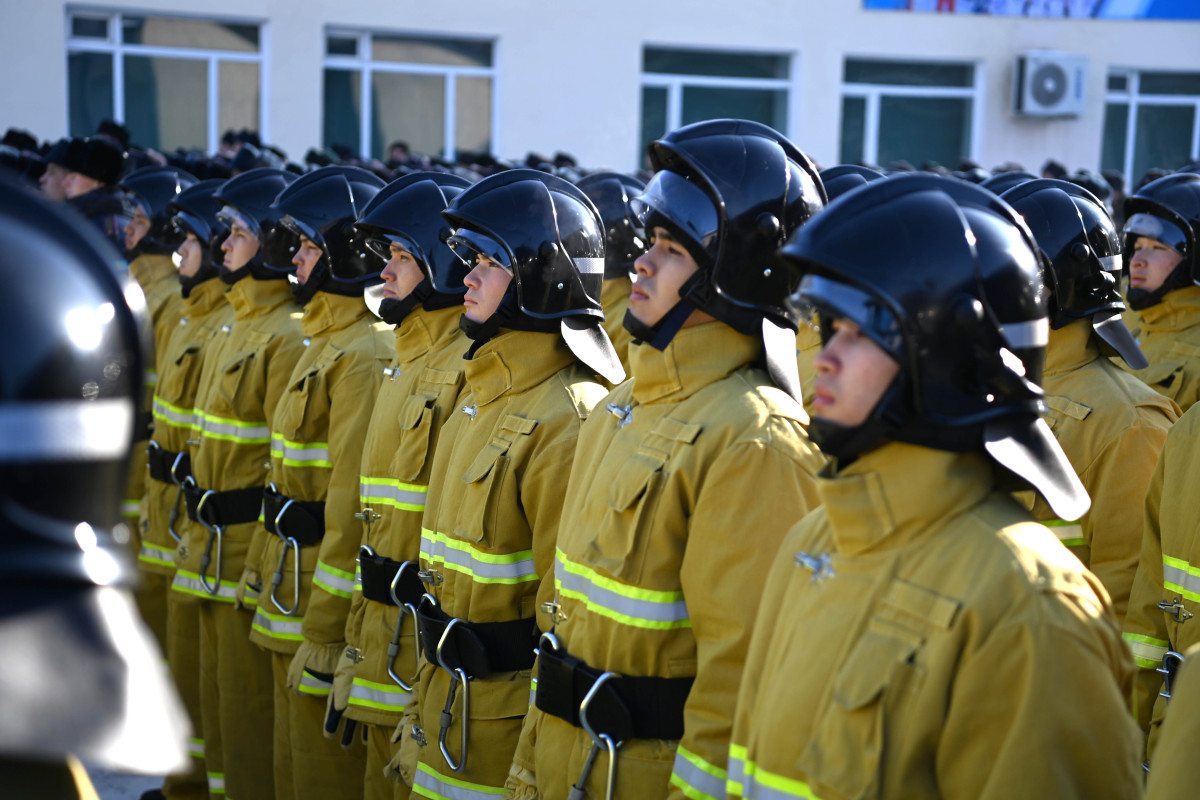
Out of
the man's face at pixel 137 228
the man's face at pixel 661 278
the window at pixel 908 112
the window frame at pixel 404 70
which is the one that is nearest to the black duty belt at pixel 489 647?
the man's face at pixel 661 278

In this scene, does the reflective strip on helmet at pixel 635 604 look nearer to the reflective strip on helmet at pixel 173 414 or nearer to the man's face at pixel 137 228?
the reflective strip on helmet at pixel 173 414

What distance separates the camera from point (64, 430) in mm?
1510

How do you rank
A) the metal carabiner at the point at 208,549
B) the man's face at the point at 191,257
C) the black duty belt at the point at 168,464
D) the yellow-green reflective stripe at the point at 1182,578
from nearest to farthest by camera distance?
the yellow-green reflective stripe at the point at 1182,578 < the metal carabiner at the point at 208,549 < the black duty belt at the point at 168,464 < the man's face at the point at 191,257

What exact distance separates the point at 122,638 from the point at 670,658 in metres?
1.76

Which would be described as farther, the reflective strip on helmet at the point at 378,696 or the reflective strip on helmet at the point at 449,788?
the reflective strip on helmet at the point at 378,696

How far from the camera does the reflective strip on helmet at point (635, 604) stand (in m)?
3.06

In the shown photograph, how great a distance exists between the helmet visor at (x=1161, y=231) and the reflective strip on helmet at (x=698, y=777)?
148 inches

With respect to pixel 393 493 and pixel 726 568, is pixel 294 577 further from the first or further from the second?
pixel 726 568

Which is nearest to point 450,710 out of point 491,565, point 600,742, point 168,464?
point 491,565

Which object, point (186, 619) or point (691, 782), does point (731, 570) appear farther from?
point (186, 619)

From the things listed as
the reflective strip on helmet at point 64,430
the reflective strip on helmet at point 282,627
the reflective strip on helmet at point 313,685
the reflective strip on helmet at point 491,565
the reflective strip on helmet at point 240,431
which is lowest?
the reflective strip on helmet at point 313,685

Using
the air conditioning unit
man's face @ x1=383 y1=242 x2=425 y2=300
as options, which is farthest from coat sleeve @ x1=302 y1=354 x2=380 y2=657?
the air conditioning unit

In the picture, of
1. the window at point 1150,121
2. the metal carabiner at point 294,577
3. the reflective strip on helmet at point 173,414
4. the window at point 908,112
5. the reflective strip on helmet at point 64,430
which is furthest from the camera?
the window at point 1150,121

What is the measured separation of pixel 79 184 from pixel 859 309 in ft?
29.3
